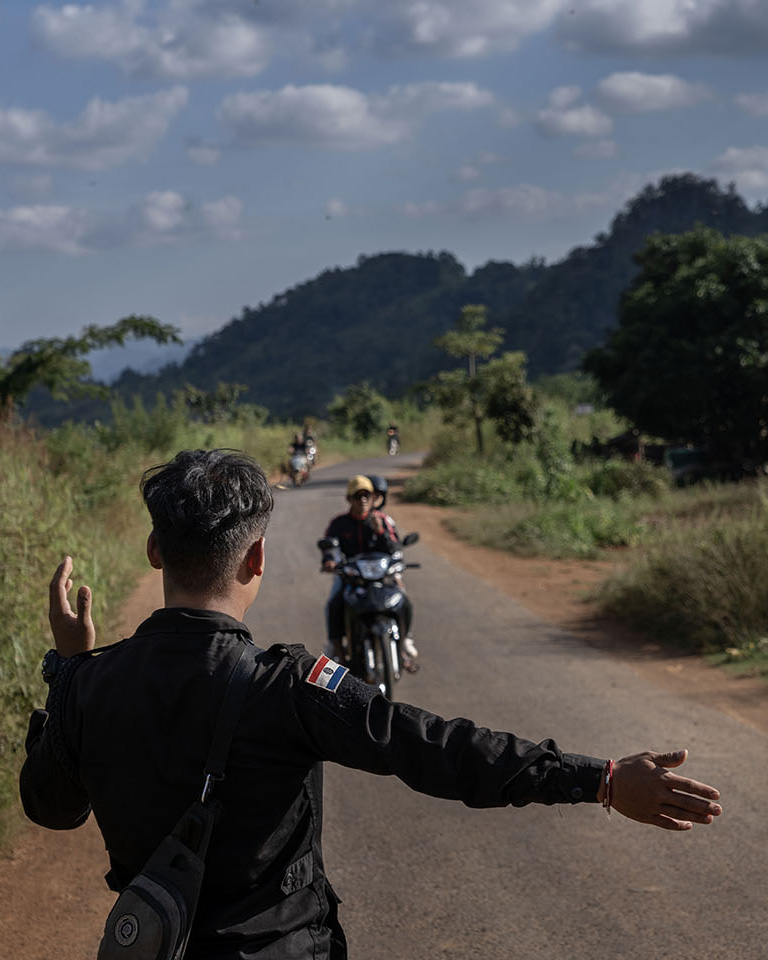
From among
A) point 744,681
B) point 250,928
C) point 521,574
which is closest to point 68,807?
point 250,928

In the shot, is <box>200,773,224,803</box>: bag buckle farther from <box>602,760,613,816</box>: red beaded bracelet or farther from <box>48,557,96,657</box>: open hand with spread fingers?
<box>602,760,613,816</box>: red beaded bracelet

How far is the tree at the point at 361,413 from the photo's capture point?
198 feet

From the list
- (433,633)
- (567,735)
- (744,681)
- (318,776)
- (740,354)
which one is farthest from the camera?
(740,354)

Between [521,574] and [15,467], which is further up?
[15,467]

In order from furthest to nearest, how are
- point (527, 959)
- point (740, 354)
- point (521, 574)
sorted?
point (740, 354) < point (521, 574) < point (527, 959)

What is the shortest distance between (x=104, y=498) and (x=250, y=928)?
13884 mm

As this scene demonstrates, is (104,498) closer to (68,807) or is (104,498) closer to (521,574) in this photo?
(521,574)

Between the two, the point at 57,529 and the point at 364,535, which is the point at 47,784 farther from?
the point at 57,529

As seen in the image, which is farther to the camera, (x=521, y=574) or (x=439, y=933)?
(x=521, y=574)

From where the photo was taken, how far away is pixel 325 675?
7.37 feet

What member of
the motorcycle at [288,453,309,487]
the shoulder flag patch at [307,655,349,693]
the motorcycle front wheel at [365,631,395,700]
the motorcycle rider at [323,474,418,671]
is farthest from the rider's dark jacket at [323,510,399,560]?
the motorcycle at [288,453,309,487]

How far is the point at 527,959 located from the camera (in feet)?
13.9

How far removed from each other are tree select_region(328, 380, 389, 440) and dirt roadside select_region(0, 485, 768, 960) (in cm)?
4249

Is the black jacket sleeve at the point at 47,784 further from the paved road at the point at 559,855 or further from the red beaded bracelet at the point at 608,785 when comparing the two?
the paved road at the point at 559,855
